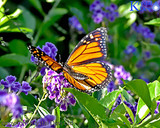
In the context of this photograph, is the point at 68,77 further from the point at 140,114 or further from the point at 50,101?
the point at 140,114

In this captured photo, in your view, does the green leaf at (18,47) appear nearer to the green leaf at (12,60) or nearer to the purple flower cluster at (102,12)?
the green leaf at (12,60)

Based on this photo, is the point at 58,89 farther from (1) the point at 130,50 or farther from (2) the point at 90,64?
(1) the point at 130,50

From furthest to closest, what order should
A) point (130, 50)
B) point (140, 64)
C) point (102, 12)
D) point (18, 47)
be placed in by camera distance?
point (140, 64), point (130, 50), point (102, 12), point (18, 47)

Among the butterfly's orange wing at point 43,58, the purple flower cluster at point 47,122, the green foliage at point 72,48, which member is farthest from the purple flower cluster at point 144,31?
the purple flower cluster at point 47,122

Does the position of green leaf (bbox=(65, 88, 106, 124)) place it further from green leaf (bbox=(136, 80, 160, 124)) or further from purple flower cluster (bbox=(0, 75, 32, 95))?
purple flower cluster (bbox=(0, 75, 32, 95))

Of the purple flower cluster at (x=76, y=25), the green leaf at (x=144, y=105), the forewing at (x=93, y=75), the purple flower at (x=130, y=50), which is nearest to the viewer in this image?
the green leaf at (x=144, y=105)

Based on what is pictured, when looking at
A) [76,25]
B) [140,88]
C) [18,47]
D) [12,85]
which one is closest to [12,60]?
[18,47]

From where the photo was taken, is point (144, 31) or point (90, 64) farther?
point (144, 31)

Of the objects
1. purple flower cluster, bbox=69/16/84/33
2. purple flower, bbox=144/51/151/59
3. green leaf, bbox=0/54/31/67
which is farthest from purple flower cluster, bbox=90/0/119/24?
green leaf, bbox=0/54/31/67
